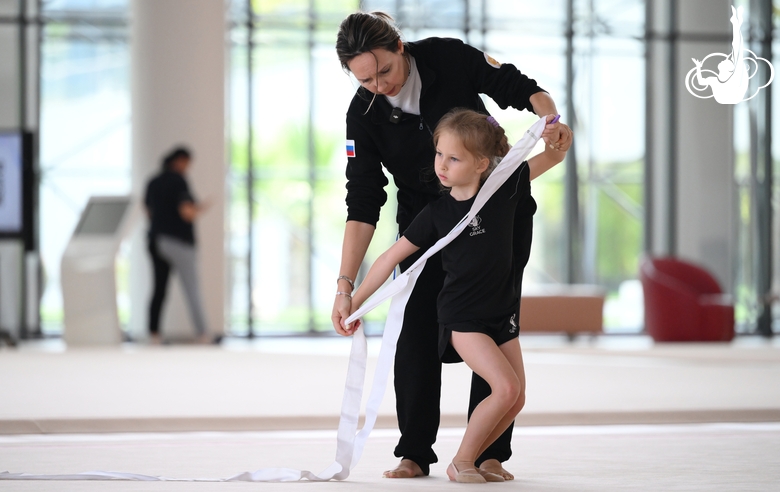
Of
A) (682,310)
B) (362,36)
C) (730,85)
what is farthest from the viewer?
(730,85)

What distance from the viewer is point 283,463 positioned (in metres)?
2.89

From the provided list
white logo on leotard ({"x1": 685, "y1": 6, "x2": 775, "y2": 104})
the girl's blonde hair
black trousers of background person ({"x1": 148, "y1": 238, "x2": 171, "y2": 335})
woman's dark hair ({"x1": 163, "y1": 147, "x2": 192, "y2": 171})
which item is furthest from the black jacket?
white logo on leotard ({"x1": 685, "y1": 6, "x2": 775, "y2": 104})

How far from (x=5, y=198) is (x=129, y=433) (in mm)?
5479

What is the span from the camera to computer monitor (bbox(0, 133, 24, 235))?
27.6 ft

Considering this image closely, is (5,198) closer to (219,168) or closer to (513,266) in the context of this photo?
(219,168)

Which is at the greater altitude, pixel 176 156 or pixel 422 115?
pixel 176 156

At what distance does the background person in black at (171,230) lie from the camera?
809 centimetres

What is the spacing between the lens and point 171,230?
8109 mm

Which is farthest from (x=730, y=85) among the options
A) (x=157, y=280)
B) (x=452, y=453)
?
(x=452, y=453)

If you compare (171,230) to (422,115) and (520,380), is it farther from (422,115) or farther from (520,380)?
(520,380)

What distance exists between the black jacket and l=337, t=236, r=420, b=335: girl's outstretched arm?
0.50ft

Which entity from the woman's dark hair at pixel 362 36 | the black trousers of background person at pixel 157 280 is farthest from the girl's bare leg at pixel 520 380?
the black trousers of background person at pixel 157 280

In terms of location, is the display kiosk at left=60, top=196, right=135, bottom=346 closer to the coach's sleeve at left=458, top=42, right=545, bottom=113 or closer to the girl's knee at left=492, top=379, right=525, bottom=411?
the coach's sleeve at left=458, top=42, right=545, bottom=113

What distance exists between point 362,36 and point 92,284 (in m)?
6.22
